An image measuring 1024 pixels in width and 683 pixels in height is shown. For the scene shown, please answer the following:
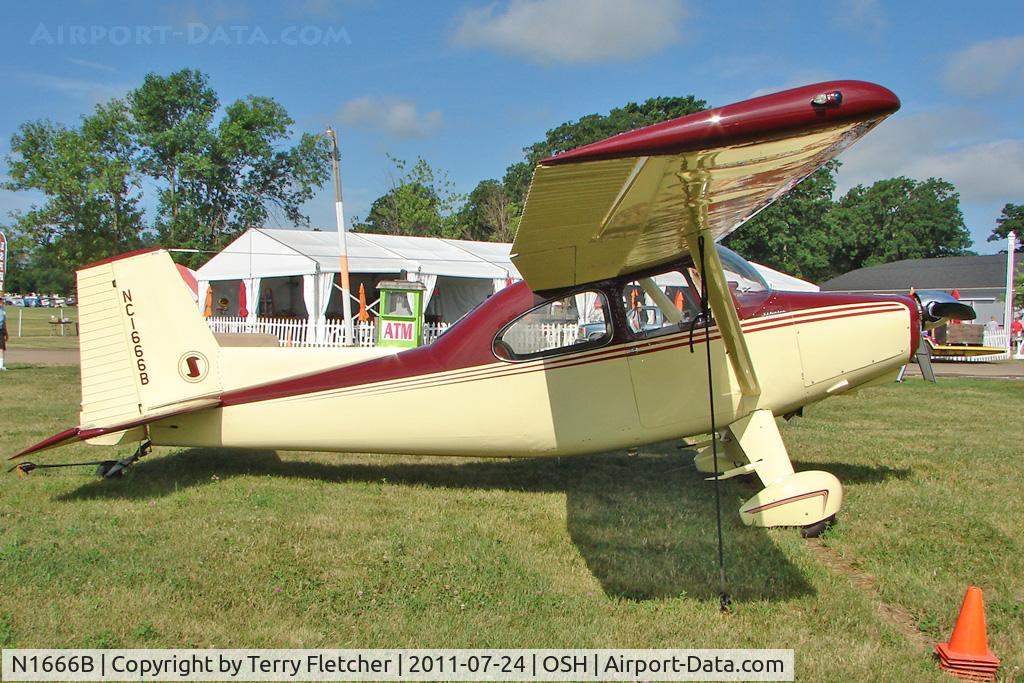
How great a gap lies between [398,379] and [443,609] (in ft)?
7.53

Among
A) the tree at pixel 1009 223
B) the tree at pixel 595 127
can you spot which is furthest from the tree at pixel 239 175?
the tree at pixel 1009 223

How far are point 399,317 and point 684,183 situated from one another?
13.1 m

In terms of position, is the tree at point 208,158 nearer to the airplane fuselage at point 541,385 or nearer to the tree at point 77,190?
the tree at point 77,190

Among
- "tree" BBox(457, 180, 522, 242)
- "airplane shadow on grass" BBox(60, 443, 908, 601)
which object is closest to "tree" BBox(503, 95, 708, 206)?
"tree" BBox(457, 180, 522, 242)

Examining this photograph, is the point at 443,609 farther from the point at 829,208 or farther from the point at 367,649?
the point at 829,208

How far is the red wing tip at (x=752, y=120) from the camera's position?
2.51 meters

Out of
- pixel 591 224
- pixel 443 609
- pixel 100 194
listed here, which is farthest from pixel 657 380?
pixel 100 194

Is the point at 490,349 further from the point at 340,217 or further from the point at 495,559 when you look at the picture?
the point at 340,217

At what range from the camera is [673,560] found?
4.61 m

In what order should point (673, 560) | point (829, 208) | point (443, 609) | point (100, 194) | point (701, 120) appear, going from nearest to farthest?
point (701, 120) → point (443, 609) → point (673, 560) → point (100, 194) → point (829, 208)

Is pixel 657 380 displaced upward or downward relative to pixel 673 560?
upward

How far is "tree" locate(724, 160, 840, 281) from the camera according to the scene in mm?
51031

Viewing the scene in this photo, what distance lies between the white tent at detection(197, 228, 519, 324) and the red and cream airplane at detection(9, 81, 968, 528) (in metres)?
13.6

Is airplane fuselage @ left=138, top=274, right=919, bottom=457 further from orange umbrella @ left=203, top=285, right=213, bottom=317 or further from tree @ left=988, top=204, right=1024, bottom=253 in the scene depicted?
tree @ left=988, top=204, right=1024, bottom=253
